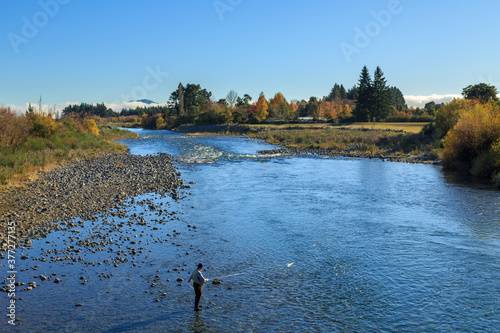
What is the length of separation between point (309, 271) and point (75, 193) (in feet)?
54.5

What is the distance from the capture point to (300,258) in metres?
14.6

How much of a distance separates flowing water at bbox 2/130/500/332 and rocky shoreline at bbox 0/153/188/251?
11.9 feet

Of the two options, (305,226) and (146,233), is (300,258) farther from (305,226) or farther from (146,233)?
(146,233)

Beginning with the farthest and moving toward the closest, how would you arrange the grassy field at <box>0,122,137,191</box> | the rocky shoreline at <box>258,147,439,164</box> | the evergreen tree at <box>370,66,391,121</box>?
the evergreen tree at <box>370,66,391,121</box>, the rocky shoreline at <box>258,147,439,164</box>, the grassy field at <box>0,122,137,191</box>

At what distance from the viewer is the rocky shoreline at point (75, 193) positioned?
688 inches

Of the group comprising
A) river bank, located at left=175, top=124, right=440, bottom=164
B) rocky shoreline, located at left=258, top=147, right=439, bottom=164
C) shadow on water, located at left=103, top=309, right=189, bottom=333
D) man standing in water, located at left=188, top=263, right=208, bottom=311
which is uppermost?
river bank, located at left=175, top=124, right=440, bottom=164

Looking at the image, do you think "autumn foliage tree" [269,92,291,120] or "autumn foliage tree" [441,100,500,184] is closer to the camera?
"autumn foliage tree" [441,100,500,184]

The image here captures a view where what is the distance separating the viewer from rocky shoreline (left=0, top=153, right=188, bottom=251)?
17.5 meters

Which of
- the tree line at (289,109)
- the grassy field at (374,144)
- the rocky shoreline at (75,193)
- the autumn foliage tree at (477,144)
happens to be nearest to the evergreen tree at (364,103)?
the tree line at (289,109)

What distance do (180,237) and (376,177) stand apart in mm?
21805

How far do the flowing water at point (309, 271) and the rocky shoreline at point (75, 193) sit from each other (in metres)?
3.62

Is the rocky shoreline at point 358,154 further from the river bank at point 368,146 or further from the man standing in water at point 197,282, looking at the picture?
the man standing in water at point 197,282

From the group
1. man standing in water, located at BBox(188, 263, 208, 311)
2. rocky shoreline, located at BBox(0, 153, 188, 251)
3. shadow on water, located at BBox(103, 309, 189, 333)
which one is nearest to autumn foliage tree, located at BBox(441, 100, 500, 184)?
rocky shoreline, located at BBox(0, 153, 188, 251)

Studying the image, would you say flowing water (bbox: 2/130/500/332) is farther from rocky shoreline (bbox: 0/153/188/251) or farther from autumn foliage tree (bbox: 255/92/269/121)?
autumn foliage tree (bbox: 255/92/269/121)
